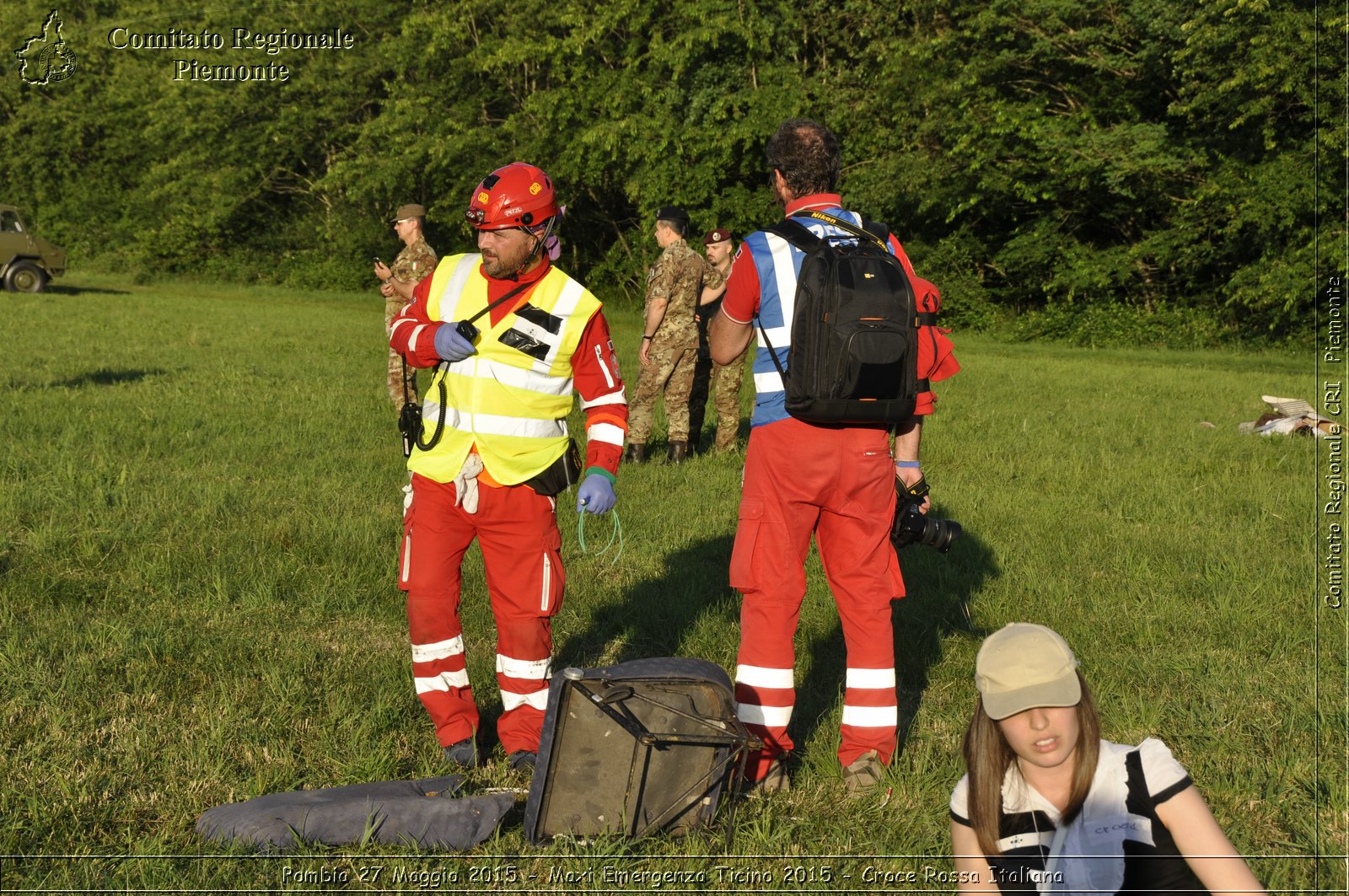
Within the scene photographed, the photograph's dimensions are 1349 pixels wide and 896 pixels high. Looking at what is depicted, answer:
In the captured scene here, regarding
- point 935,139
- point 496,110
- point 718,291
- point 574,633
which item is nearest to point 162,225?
point 496,110

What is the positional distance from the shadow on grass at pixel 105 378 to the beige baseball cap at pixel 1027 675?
13968 millimetres

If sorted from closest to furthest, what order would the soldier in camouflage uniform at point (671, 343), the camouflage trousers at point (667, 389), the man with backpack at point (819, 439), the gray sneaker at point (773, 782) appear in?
the man with backpack at point (819, 439) < the gray sneaker at point (773, 782) < the soldier in camouflage uniform at point (671, 343) < the camouflage trousers at point (667, 389)

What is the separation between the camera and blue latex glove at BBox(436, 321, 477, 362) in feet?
14.4

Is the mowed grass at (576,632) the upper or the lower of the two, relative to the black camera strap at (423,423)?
lower

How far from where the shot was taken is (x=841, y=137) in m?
35.4

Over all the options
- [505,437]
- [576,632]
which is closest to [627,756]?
[505,437]

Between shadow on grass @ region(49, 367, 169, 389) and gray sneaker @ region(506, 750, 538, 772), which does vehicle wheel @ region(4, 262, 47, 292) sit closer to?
shadow on grass @ region(49, 367, 169, 389)

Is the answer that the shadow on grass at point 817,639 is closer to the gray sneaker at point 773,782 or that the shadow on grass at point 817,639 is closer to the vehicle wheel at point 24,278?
the gray sneaker at point 773,782

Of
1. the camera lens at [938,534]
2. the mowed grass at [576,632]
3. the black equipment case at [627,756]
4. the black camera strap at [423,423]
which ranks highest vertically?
the black camera strap at [423,423]

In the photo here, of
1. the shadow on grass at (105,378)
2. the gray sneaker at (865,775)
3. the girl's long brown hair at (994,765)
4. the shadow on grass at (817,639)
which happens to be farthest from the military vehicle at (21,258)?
the girl's long brown hair at (994,765)

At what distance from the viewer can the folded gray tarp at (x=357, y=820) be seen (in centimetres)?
403

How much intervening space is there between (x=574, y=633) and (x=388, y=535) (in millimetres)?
2282

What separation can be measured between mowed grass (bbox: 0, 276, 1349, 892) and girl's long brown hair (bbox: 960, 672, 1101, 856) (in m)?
0.93

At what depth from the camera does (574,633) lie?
21.5 feet
